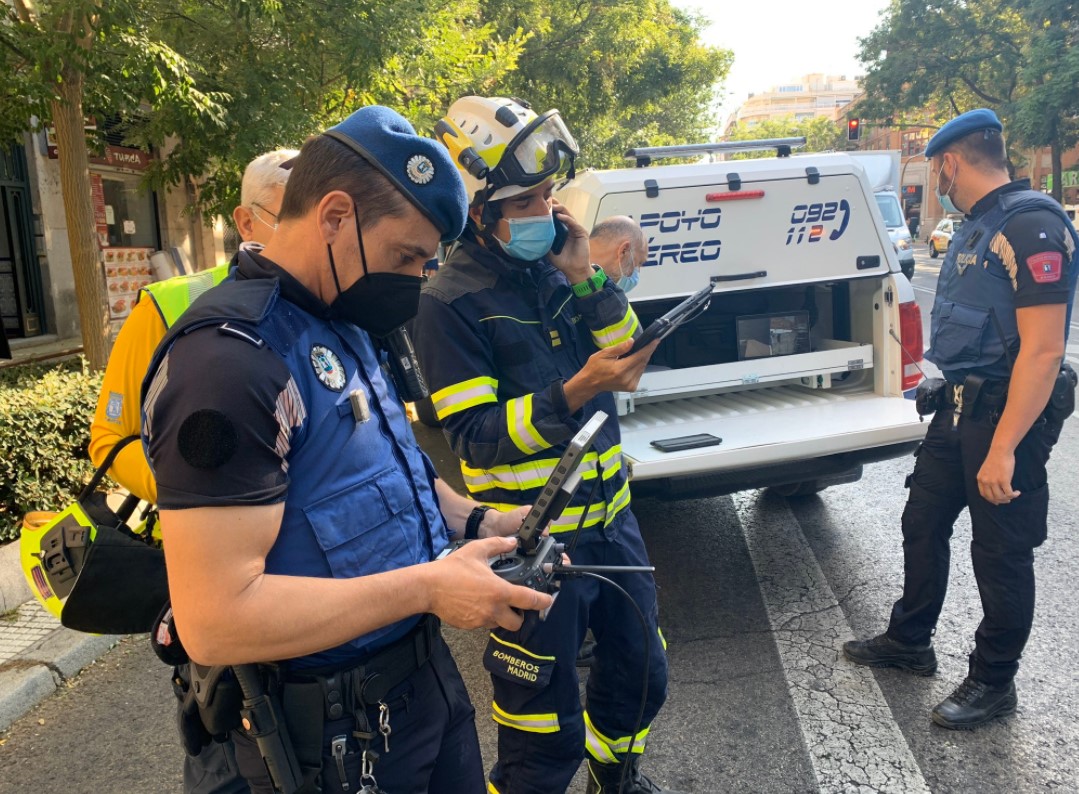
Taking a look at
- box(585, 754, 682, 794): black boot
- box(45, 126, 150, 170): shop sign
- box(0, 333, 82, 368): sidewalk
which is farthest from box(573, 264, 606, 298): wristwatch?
box(45, 126, 150, 170): shop sign

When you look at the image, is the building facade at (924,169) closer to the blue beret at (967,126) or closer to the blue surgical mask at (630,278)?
the blue beret at (967,126)

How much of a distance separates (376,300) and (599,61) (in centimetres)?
1704

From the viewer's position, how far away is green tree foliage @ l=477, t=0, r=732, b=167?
1552 cm

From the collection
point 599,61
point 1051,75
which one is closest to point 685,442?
point 599,61

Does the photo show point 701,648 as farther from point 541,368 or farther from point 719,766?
point 541,368

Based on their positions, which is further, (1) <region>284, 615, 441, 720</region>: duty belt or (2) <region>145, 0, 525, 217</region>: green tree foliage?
(2) <region>145, 0, 525, 217</region>: green tree foliage

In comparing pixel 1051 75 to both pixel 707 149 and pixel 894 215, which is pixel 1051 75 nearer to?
pixel 894 215

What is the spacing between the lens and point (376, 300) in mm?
1458

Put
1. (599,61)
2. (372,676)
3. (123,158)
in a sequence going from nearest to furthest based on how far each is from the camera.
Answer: (372,676)
(123,158)
(599,61)

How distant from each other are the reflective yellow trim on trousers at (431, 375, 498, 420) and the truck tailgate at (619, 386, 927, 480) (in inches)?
58.1

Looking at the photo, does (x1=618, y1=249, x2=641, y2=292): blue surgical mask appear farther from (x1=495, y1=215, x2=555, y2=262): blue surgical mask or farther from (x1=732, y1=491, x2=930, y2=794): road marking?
(x1=732, y1=491, x2=930, y2=794): road marking

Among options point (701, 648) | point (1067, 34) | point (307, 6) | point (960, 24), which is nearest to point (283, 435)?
point (701, 648)

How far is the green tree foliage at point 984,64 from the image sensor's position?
25.7 m

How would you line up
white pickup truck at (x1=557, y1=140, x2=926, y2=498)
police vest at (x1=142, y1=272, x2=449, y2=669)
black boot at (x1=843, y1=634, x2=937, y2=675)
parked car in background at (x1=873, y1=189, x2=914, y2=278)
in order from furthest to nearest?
parked car in background at (x1=873, y1=189, x2=914, y2=278) < white pickup truck at (x1=557, y1=140, x2=926, y2=498) < black boot at (x1=843, y1=634, x2=937, y2=675) < police vest at (x1=142, y1=272, x2=449, y2=669)
